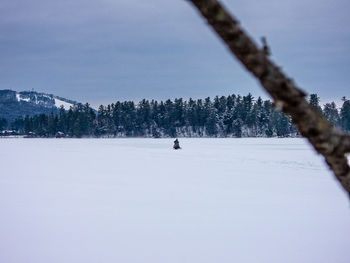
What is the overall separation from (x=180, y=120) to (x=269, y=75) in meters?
136

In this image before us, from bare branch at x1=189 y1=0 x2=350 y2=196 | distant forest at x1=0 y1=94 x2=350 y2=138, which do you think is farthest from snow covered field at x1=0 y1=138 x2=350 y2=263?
distant forest at x1=0 y1=94 x2=350 y2=138

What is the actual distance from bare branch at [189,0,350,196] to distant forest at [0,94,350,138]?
4421 inches

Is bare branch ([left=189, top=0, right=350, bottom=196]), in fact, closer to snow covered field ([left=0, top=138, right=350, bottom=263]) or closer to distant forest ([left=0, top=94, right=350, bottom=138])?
snow covered field ([left=0, top=138, right=350, bottom=263])

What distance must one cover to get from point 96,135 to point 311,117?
142802mm

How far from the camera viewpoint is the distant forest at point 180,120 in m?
121

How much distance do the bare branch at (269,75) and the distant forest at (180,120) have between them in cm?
11230

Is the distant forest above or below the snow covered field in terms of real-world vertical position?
above

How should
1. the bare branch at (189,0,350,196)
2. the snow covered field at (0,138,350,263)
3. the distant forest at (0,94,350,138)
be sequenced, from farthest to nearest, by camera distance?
the distant forest at (0,94,350,138)
the snow covered field at (0,138,350,263)
the bare branch at (189,0,350,196)

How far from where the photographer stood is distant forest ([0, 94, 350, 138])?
121 m

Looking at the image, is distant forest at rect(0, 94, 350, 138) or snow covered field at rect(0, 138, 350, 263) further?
distant forest at rect(0, 94, 350, 138)

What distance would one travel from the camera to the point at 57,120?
14750 cm

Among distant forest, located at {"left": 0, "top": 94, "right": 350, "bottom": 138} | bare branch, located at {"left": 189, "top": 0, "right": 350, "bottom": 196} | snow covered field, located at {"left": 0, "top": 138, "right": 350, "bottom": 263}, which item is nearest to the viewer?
bare branch, located at {"left": 189, "top": 0, "right": 350, "bottom": 196}

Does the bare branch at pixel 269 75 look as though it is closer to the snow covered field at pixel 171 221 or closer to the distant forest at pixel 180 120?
the snow covered field at pixel 171 221

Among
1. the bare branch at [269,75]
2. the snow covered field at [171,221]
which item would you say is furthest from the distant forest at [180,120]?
the bare branch at [269,75]
